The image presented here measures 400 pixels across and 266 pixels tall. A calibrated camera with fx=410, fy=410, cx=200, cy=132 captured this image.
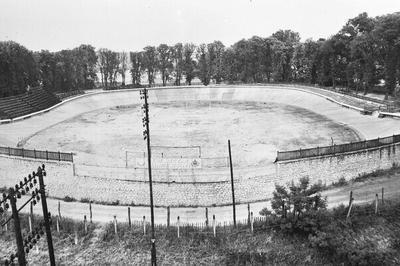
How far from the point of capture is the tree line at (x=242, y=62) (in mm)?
60188

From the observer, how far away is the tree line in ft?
197

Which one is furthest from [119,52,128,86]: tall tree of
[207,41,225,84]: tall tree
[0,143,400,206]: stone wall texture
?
[0,143,400,206]: stone wall texture

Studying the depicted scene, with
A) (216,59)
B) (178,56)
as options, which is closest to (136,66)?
(178,56)

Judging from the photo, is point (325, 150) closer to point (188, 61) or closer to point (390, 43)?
point (390, 43)

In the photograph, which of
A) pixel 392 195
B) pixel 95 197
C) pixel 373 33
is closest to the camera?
pixel 392 195

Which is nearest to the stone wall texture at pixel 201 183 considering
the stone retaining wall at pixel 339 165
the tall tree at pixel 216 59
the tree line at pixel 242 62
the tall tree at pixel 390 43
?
the stone retaining wall at pixel 339 165

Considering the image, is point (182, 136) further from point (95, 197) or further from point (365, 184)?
point (365, 184)

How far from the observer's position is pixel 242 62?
86938mm

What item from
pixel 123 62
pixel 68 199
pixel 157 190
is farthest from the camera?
pixel 123 62

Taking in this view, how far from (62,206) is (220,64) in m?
65.3

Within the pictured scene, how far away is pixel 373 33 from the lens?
2254 inches

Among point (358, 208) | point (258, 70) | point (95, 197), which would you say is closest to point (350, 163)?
point (358, 208)

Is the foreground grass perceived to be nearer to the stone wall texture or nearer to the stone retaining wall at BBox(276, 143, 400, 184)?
the stone wall texture

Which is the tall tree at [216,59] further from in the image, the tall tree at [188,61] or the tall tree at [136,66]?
the tall tree at [136,66]
